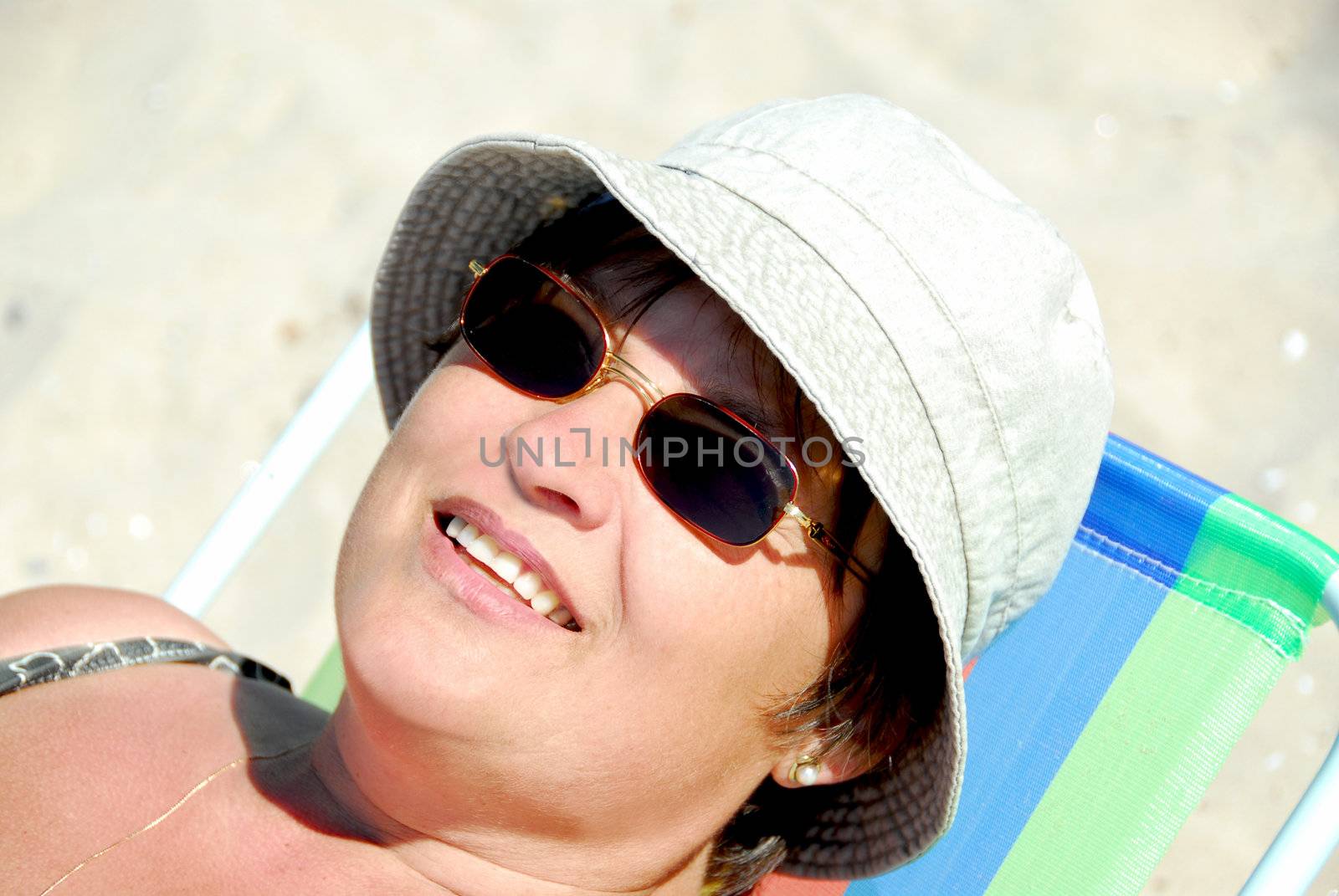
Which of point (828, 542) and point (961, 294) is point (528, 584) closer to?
point (828, 542)

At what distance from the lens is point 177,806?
5.26 ft

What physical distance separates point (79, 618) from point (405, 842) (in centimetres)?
67

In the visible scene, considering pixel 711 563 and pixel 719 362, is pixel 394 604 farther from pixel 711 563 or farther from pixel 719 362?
pixel 719 362

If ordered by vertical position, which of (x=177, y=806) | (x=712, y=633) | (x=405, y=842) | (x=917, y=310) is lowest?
(x=177, y=806)

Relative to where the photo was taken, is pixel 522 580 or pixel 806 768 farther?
pixel 806 768

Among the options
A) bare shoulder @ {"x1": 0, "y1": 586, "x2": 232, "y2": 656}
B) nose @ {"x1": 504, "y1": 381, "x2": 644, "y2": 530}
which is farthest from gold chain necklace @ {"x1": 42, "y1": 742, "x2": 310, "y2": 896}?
nose @ {"x1": 504, "y1": 381, "x2": 644, "y2": 530}

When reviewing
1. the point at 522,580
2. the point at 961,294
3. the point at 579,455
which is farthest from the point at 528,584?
the point at 961,294

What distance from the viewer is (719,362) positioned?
4.64 ft

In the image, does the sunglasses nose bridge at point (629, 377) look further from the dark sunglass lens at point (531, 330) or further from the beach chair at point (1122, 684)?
the beach chair at point (1122, 684)

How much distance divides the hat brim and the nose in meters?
0.21

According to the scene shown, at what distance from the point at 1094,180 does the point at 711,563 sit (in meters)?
2.86

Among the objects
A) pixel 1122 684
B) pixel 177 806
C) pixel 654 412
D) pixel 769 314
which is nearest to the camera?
pixel 769 314

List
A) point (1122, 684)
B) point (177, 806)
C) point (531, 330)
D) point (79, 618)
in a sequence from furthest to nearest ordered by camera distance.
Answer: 1. point (1122, 684)
2. point (79, 618)
3. point (177, 806)
4. point (531, 330)

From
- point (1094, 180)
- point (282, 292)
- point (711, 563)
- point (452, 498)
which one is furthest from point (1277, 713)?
point (282, 292)
